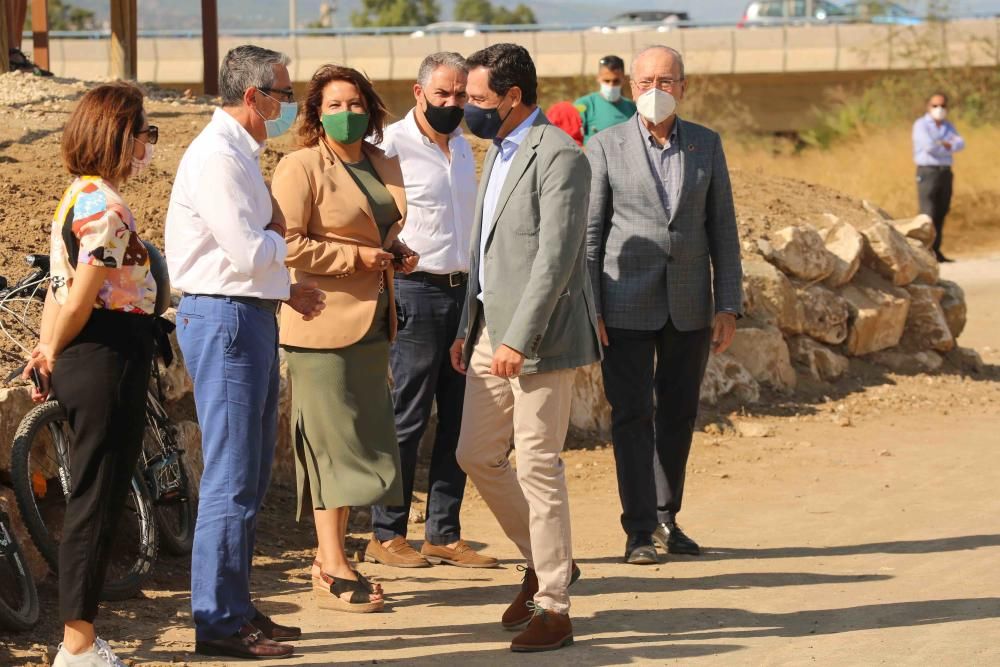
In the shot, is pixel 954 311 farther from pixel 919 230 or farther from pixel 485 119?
pixel 485 119

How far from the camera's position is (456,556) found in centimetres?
643

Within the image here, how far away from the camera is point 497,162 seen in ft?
17.3

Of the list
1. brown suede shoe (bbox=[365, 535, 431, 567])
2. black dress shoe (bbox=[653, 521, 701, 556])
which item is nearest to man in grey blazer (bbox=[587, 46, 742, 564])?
black dress shoe (bbox=[653, 521, 701, 556])

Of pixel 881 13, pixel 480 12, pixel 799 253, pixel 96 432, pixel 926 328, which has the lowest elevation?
pixel 926 328

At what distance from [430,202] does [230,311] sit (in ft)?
5.72

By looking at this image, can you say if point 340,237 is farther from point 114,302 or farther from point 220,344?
point 114,302

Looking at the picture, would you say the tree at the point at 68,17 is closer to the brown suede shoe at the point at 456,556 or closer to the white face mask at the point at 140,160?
the brown suede shoe at the point at 456,556

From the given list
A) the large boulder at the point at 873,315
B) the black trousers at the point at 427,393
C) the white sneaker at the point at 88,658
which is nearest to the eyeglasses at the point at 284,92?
the black trousers at the point at 427,393

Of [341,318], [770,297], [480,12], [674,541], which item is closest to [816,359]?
[770,297]

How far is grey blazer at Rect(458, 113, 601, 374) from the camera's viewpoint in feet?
16.3

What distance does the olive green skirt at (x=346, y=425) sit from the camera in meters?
5.44

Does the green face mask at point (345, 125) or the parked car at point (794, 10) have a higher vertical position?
the parked car at point (794, 10)

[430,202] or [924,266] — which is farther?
[924,266]

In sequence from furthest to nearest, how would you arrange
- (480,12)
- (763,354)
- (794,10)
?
(480,12) < (794,10) < (763,354)
